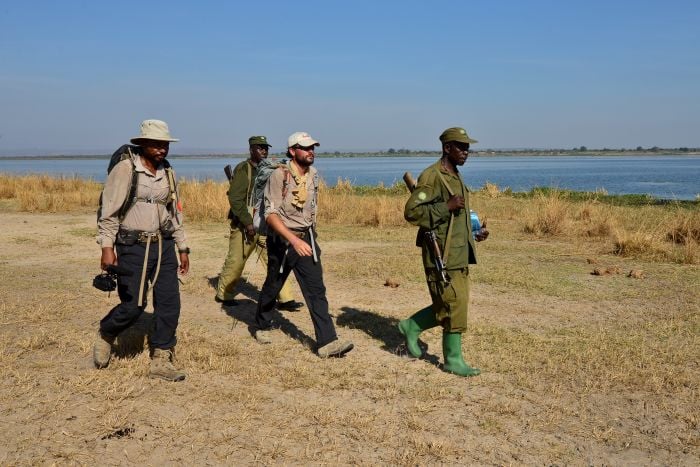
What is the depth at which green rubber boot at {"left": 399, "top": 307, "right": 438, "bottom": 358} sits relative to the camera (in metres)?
5.78

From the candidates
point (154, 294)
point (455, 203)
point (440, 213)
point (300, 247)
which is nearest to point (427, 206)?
point (440, 213)

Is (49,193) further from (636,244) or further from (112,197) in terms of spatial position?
(112,197)

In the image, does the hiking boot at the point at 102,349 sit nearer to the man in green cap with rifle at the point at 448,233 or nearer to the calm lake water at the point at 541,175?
the man in green cap with rifle at the point at 448,233

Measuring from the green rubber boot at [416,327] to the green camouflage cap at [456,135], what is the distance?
1494mm

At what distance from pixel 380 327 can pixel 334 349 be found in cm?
127

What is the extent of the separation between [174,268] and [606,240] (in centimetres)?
1010

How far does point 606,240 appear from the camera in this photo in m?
13.0

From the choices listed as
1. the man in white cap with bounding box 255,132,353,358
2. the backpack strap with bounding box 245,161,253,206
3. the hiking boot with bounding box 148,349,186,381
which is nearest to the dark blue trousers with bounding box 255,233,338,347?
the man in white cap with bounding box 255,132,353,358

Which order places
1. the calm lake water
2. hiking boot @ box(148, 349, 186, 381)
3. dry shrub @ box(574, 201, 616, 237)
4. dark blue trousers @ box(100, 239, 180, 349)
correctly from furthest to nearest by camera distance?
the calm lake water → dry shrub @ box(574, 201, 616, 237) → hiking boot @ box(148, 349, 186, 381) → dark blue trousers @ box(100, 239, 180, 349)

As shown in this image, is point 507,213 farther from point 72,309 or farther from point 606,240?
point 72,309

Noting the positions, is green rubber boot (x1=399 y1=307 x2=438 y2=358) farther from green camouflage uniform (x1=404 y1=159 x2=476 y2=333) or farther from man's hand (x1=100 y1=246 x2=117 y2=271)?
man's hand (x1=100 y1=246 x2=117 y2=271)

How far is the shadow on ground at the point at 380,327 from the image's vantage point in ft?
19.8

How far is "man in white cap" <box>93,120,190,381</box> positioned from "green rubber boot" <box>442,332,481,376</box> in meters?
2.07

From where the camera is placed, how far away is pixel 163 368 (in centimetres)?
507
